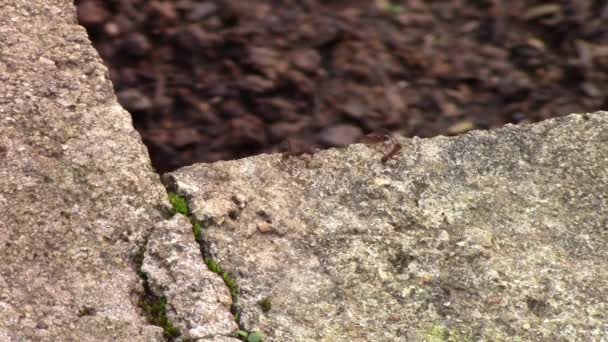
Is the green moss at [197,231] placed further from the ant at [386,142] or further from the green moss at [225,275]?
the ant at [386,142]

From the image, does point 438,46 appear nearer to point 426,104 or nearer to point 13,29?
point 426,104

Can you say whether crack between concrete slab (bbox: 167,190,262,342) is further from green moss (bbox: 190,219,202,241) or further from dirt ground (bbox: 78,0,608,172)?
dirt ground (bbox: 78,0,608,172)

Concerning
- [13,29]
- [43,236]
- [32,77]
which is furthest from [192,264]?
[13,29]

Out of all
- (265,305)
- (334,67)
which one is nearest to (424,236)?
(265,305)

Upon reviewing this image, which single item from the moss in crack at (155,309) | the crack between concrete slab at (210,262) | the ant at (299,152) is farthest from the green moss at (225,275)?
the ant at (299,152)

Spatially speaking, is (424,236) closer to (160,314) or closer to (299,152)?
(299,152)
